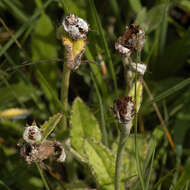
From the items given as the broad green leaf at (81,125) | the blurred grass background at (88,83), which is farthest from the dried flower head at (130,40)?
the broad green leaf at (81,125)

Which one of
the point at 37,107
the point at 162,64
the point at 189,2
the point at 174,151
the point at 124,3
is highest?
the point at 124,3

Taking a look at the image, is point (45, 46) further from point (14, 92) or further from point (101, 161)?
point (101, 161)

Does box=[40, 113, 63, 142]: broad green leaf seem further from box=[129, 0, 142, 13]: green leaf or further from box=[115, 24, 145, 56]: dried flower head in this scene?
box=[129, 0, 142, 13]: green leaf

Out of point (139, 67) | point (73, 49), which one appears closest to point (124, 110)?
point (73, 49)

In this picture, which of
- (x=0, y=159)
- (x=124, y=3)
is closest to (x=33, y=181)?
(x=0, y=159)

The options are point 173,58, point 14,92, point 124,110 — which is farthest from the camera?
point 173,58

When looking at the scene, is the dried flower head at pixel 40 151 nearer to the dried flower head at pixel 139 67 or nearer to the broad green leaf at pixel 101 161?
the broad green leaf at pixel 101 161

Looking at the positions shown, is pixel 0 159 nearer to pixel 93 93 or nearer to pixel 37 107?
pixel 37 107
